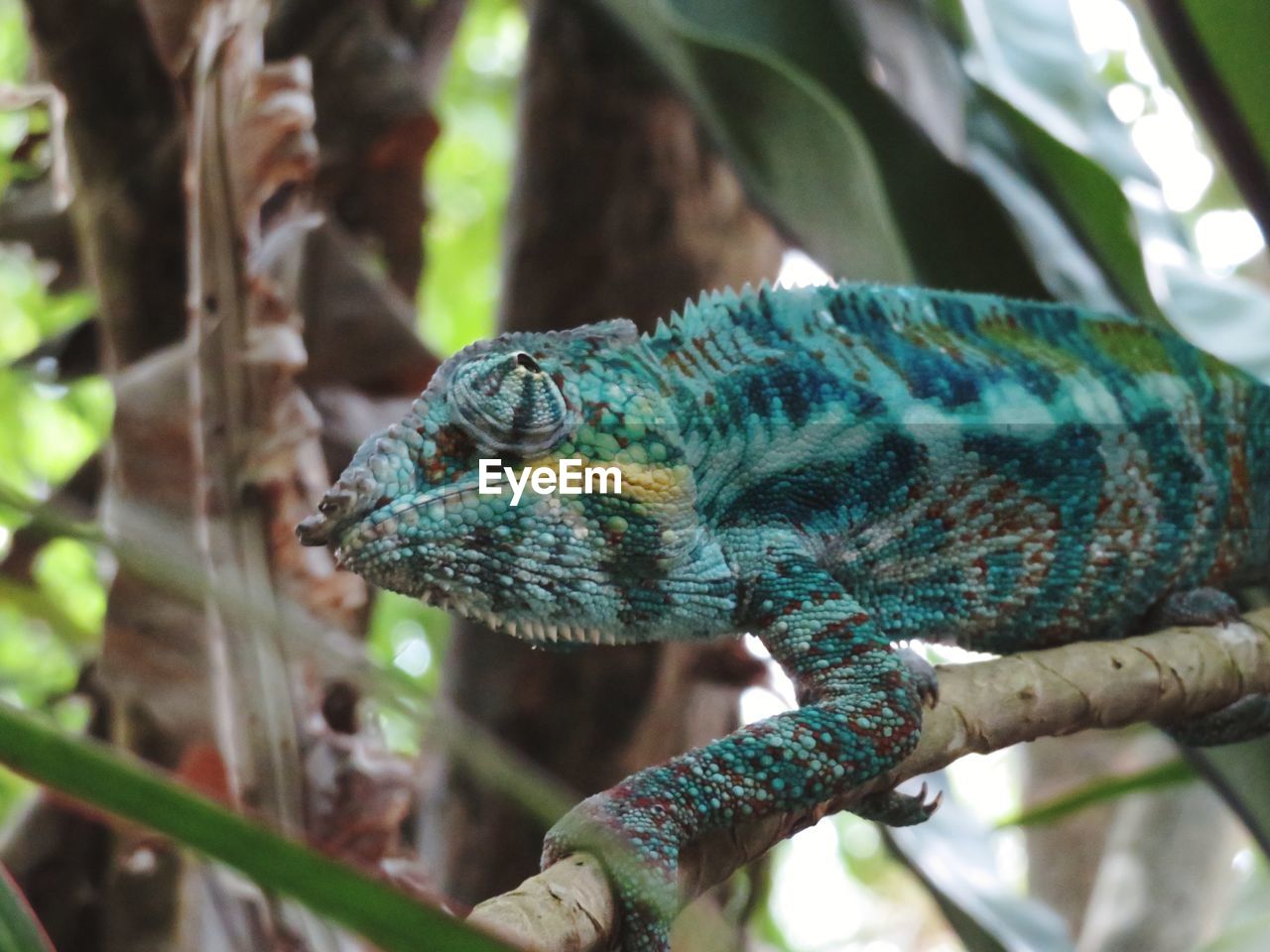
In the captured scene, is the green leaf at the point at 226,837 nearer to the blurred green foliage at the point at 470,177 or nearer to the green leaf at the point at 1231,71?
the green leaf at the point at 1231,71

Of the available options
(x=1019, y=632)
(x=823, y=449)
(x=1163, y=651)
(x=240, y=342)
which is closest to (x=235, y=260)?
(x=240, y=342)

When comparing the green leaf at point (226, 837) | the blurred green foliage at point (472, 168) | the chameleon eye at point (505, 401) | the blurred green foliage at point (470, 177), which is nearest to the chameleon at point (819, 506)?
the chameleon eye at point (505, 401)

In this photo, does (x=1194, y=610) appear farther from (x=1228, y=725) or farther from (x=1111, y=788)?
(x=1111, y=788)

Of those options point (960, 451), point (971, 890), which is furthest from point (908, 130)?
point (971, 890)

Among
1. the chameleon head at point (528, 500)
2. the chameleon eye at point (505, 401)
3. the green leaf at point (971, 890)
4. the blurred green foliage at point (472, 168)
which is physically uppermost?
the chameleon eye at point (505, 401)

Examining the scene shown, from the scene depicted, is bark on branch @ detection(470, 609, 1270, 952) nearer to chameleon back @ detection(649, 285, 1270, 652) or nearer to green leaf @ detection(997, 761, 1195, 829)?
chameleon back @ detection(649, 285, 1270, 652)

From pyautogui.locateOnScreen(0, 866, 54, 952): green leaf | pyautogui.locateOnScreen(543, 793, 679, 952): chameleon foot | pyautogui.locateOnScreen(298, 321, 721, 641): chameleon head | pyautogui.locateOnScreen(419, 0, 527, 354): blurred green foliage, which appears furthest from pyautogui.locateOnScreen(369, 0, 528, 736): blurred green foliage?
pyautogui.locateOnScreen(0, 866, 54, 952): green leaf
